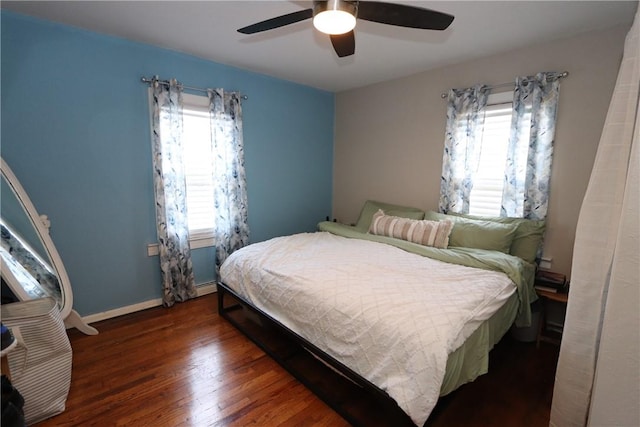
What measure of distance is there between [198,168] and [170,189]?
0.40 m

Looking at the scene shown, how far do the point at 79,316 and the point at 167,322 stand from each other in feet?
2.21

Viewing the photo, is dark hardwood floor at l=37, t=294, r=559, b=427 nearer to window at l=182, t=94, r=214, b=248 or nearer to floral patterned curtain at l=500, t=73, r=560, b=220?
window at l=182, t=94, r=214, b=248

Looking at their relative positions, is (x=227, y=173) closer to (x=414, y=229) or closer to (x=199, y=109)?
(x=199, y=109)

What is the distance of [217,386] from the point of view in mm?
1893

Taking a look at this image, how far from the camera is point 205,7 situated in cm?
202

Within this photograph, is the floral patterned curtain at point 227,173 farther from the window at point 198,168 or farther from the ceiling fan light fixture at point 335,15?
the ceiling fan light fixture at point 335,15

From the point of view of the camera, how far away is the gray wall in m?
2.30

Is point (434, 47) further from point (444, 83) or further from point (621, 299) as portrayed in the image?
point (621, 299)

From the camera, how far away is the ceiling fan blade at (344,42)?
1.72 metres

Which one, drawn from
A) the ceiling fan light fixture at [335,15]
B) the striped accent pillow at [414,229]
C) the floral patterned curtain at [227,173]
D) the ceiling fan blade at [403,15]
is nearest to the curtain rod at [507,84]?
the striped accent pillow at [414,229]

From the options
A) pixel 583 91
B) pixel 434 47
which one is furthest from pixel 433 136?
pixel 583 91

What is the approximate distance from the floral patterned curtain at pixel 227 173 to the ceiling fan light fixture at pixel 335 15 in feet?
6.38

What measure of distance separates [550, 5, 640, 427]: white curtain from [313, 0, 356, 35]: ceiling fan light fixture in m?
1.16

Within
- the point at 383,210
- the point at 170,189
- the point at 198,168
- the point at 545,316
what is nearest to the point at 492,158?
the point at 383,210
